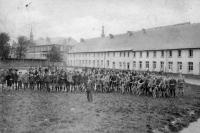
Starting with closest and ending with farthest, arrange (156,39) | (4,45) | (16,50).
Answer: (156,39) → (4,45) → (16,50)

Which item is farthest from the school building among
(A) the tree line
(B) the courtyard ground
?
(B) the courtyard ground

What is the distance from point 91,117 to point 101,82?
9.18 metres

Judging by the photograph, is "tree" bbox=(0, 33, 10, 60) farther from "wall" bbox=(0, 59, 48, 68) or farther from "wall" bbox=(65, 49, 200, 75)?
"wall" bbox=(65, 49, 200, 75)

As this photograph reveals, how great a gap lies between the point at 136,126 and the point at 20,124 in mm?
4895

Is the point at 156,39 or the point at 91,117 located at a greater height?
the point at 156,39

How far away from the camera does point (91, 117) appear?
10391 millimetres

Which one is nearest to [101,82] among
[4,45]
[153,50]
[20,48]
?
[153,50]

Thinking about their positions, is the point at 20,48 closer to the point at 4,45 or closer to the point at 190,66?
the point at 4,45

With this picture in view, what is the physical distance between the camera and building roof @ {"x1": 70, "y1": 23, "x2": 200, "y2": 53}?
39.1 m

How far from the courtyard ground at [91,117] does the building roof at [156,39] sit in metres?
27.2

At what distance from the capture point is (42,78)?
18719mm

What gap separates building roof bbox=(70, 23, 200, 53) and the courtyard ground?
Result: 27.2 meters

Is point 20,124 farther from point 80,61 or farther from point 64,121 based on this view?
point 80,61

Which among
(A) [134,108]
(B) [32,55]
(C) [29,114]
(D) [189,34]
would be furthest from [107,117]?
(B) [32,55]
